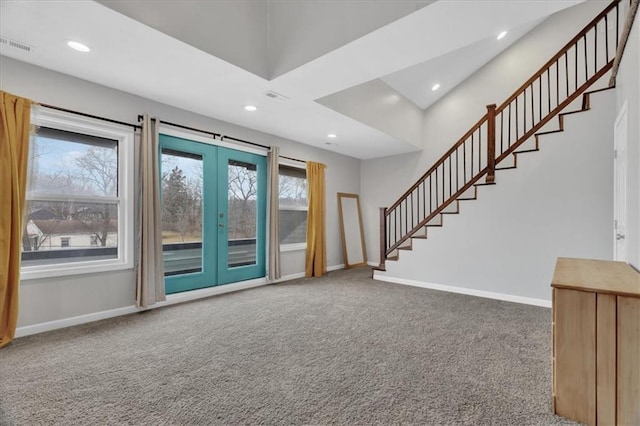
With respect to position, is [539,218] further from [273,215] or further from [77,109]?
[77,109]

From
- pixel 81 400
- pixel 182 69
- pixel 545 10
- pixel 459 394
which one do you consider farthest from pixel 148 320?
pixel 545 10

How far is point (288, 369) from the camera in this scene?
Result: 2.05 meters

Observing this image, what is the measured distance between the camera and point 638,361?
1.42 meters

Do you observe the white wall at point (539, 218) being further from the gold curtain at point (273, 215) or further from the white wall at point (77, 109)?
the white wall at point (77, 109)

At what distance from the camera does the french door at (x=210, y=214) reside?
3.73m

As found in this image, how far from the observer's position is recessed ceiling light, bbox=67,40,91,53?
232cm

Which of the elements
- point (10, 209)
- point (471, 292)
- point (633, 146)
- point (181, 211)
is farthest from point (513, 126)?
point (10, 209)

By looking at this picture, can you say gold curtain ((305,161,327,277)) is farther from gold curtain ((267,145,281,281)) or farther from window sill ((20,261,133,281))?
window sill ((20,261,133,281))

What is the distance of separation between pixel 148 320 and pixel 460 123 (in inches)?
231

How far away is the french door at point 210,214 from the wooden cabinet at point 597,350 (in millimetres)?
3783

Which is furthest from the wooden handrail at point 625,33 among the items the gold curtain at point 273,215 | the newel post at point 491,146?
the gold curtain at point 273,215

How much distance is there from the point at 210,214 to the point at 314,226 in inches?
78.4

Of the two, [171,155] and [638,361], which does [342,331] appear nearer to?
[638,361]

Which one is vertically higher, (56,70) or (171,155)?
(56,70)
